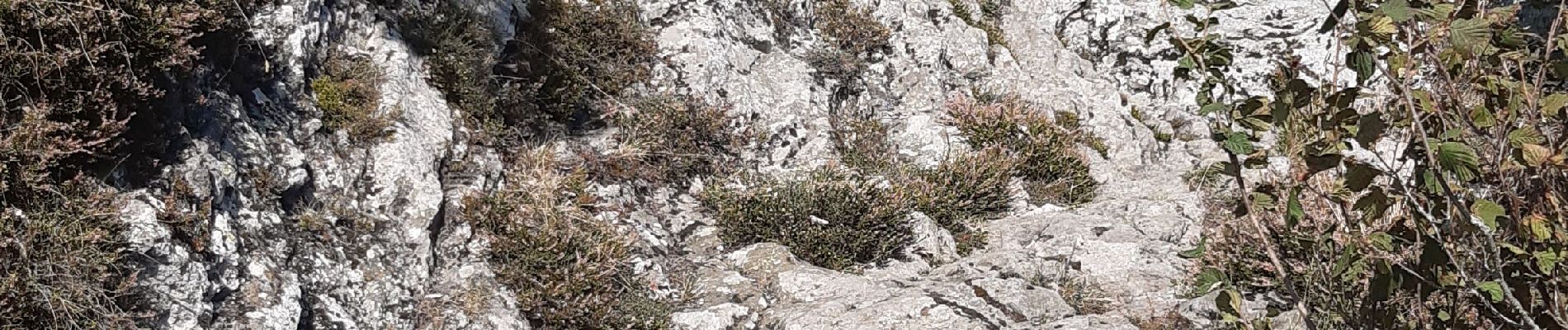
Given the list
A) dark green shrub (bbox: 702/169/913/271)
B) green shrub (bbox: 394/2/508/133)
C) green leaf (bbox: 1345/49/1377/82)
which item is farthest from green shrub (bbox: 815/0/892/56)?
green leaf (bbox: 1345/49/1377/82)

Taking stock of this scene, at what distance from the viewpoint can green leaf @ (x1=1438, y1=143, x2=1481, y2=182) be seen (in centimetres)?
172

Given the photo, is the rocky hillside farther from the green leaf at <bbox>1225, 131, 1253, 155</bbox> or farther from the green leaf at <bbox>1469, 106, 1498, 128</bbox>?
the green leaf at <bbox>1469, 106, 1498, 128</bbox>

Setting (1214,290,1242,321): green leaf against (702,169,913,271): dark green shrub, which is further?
(702,169,913,271): dark green shrub

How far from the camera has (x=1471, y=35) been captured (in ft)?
5.80

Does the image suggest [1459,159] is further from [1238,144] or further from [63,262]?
[63,262]

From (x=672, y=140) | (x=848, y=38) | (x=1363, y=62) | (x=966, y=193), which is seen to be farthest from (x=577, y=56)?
(x=1363, y=62)

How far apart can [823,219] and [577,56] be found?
271 cm

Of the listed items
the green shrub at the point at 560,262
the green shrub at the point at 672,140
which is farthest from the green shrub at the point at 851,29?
the green shrub at the point at 560,262

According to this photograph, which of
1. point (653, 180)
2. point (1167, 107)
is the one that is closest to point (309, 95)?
point (653, 180)

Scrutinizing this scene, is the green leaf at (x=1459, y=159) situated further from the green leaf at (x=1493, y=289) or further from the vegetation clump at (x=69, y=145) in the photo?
the vegetation clump at (x=69, y=145)

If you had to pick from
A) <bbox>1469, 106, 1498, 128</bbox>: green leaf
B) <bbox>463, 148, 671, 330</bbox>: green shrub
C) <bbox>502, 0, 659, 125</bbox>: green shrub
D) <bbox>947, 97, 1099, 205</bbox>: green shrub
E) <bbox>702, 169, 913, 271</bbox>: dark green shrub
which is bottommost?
<bbox>947, 97, 1099, 205</bbox>: green shrub

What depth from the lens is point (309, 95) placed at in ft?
20.3

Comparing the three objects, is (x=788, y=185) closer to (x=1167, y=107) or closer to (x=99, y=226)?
(x=99, y=226)

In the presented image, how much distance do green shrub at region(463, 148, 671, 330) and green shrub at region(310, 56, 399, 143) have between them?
0.80m
